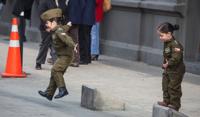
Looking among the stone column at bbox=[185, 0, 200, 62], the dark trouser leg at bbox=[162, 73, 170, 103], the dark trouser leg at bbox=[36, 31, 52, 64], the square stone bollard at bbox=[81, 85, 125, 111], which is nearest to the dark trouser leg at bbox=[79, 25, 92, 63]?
the dark trouser leg at bbox=[36, 31, 52, 64]

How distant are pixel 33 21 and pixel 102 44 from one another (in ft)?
10.7

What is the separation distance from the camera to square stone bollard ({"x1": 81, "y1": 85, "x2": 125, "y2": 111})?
31.4 ft

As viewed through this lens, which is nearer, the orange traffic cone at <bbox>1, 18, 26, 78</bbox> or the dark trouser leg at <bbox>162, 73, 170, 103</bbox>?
the dark trouser leg at <bbox>162, 73, 170, 103</bbox>

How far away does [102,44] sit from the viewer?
15.7 meters

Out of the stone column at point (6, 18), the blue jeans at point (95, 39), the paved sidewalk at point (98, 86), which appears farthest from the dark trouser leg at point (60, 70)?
the stone column at point (6, 18)

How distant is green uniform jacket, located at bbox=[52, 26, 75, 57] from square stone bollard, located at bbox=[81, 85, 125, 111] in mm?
655

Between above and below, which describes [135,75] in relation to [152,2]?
below

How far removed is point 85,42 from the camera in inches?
551

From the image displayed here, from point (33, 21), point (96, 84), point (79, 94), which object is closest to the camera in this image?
point (79, 94)

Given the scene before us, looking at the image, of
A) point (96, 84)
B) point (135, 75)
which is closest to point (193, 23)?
point (135, 75)

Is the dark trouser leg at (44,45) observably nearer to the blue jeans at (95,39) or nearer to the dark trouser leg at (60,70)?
the blue jeans at (95,39)

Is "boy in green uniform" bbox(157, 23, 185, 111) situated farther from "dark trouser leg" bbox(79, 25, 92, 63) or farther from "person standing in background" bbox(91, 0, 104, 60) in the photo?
"person standing in background" bbox(91, 0, 104, 60)

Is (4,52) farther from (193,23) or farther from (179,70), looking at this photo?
(179,70)

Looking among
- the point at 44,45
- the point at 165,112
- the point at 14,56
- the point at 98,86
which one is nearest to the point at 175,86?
the point at 165,112
